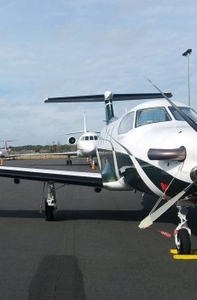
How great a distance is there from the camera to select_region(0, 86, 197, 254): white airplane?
18.5 ft

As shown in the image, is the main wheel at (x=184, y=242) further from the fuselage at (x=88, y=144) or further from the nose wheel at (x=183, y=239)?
the fuselage at (x=88, y=144)

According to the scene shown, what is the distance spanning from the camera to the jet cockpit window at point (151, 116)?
7.30 metres

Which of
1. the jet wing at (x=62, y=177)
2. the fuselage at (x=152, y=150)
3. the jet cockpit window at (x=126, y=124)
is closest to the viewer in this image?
the fuselage at (x=152, y=150)

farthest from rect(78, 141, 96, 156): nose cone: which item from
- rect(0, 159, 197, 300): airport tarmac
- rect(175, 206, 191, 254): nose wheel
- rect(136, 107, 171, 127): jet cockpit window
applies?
rect(175, 206, 191, 254): nose wheel

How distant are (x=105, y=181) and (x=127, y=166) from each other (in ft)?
5.64

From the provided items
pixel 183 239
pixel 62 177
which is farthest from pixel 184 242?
pixel 62 177

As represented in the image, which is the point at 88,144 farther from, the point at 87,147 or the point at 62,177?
the point at 62,177

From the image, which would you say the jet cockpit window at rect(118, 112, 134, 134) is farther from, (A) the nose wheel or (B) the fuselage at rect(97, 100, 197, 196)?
(A) the nose wheel

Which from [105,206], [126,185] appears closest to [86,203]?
[105,206]

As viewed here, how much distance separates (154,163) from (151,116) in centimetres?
149

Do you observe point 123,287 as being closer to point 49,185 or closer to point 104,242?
point 104,242

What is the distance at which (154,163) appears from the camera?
632 cm

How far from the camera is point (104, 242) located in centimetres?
723

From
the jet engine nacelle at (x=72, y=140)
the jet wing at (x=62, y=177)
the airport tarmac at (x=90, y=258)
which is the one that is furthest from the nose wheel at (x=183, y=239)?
the jet engine nacelle at (x=72, y=140)
